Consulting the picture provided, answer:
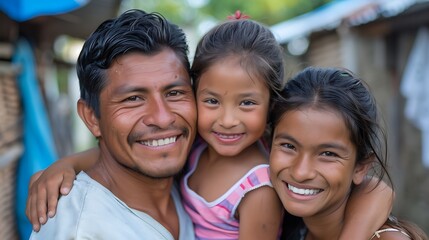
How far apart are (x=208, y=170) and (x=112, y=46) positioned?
0.83m

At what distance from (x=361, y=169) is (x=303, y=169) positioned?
33cm

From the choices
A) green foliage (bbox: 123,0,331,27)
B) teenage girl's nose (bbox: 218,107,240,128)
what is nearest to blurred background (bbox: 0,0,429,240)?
teenage girl's nose (bbox: 218,107,240,128)

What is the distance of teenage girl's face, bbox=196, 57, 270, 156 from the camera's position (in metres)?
2.41

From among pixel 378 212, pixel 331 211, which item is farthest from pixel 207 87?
pixel 378 212

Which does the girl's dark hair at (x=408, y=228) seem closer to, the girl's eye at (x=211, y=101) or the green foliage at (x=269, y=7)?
the girl's eye at (x=211, y=101)

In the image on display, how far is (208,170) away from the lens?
2.60 metres

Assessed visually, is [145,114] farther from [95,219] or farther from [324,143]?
[324,143]

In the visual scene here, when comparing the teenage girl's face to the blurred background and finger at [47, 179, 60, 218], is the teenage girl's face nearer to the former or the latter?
the blurred background

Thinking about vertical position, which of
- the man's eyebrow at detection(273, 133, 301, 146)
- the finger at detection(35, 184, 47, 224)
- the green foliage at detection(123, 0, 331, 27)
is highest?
the man's eyebrow at detection(273, 133, 301, 146)

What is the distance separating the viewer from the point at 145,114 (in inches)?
86.4

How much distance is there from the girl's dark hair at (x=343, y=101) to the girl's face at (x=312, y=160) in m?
0.03

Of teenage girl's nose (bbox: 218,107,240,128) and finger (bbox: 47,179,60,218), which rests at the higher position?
teenage girl's nose (bbox: 218,107,240,128)

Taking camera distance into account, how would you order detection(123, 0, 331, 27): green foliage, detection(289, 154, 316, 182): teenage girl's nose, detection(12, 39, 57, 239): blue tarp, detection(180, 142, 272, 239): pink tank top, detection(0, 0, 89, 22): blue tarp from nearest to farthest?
detection(289, 154, 316, 182): teenage girl's nose → detection(180, 142, 272, 239): pink tank top → detection(0, 0, 89, 22): blue tarp → detection(12, 39, 57, 239): blue tarp → detection(123, 0, 331, 27): green foliage

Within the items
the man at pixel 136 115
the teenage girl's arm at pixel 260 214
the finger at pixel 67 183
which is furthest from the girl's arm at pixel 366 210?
the finger at pixel 67 183
